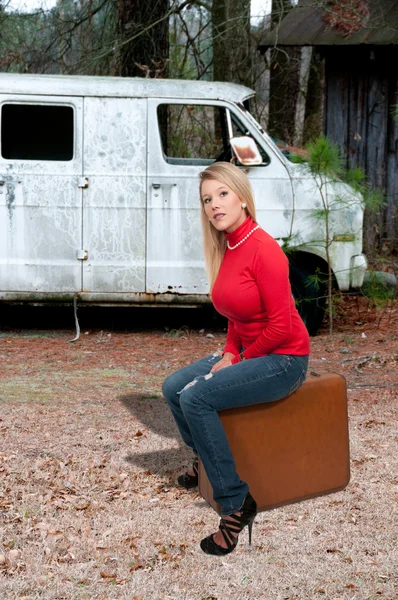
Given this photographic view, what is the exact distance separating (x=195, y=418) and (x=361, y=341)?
178 inches

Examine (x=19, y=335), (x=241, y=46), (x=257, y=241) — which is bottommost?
(x=19, y=335)

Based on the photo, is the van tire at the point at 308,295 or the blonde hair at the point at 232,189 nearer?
the blonde hair at the point at 232,189

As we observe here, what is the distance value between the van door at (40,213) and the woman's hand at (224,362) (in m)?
4.20

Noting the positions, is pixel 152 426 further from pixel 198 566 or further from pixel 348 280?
pixel 348 280

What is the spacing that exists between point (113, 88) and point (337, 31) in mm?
3762

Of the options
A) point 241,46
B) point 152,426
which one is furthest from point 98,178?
point 241,46

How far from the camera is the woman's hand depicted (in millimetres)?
3733

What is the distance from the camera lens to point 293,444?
12.3 ft

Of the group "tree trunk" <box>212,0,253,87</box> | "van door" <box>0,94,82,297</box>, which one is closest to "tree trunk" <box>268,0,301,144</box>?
"tree trunk" <box>212,0,253,87</box>

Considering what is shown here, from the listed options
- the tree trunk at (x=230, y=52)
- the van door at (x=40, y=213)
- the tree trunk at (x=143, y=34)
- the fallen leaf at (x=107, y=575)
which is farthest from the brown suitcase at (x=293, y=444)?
the tree trunk at (x=230, y=52)

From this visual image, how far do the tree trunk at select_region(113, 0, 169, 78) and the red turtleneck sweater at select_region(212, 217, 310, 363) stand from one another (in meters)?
6.80

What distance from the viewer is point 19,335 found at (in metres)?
8.26

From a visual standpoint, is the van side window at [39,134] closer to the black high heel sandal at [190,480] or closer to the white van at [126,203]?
the white van at [126,203]

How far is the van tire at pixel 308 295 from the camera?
7.82 meters
